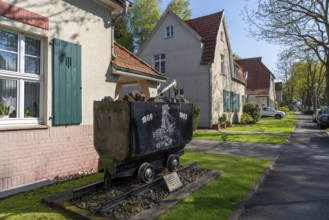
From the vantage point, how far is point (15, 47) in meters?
5.54

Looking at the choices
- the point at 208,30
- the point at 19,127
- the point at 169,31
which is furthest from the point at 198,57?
the point at 19,127

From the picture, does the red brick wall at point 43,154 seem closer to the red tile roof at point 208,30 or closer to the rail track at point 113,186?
the rail track at point 113,186

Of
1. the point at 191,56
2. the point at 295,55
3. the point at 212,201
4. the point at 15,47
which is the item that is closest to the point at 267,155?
the point at 212,201

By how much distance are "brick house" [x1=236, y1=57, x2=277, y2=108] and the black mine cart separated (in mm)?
35921

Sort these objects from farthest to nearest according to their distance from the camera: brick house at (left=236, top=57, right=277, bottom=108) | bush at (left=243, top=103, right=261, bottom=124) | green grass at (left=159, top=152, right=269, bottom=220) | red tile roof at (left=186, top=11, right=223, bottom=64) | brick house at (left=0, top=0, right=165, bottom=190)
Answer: brick house at (left=236, top=57, right=277, bottom=108) → bush at (left=243, top=103, right=261, bottom=124) → red tile roof at (left=186, top=11, right=223, bottom=64) → brick house at (left=0, top=0, right=165, bottom=190) → green grass at (left=159, top=152, right=269, bottom=220)

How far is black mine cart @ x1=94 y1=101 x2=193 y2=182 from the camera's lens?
14.9ft

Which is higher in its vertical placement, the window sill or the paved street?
the window sill

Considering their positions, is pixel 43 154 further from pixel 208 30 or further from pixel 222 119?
pixel 208 30

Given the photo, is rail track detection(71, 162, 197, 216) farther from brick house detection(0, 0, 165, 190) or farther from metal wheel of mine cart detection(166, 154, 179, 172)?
brick house detection(0, 0, 165, 190)

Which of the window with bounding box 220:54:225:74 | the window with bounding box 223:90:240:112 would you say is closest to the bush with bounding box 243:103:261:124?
the window with bounding box 223:90:240:112

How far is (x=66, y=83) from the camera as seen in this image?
636 centimetres

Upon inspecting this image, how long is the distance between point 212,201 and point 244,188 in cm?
124

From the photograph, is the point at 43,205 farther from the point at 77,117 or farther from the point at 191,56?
the point at 191,56

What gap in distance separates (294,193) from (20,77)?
21.4 feet
